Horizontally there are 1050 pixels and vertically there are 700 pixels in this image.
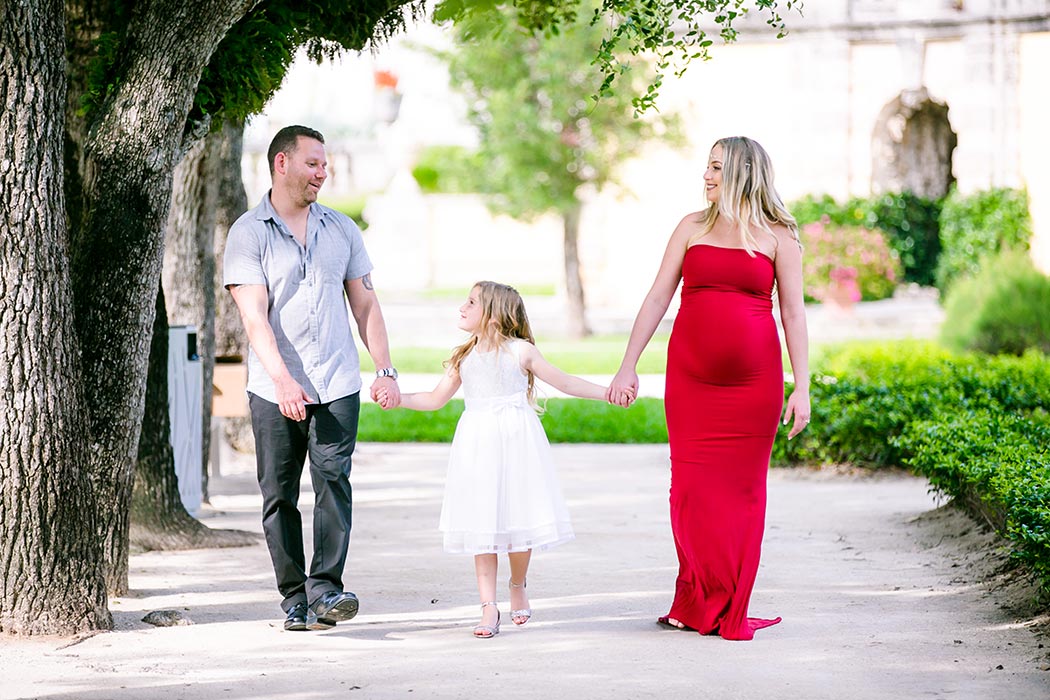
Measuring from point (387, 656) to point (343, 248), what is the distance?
1.70 meters

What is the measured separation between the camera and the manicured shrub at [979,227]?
26.7 m

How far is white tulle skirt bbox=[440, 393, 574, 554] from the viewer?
6066 mm

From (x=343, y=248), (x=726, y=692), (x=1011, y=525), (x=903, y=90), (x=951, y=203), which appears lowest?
(x=726, y=692)

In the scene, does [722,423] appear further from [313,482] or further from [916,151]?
[916,151]

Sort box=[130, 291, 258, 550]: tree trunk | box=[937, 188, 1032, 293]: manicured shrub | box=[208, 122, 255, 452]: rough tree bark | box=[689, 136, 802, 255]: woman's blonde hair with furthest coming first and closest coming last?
box=[937, 188, 1032, 293]: manicured shrub < box=[208, 122, 255, 452]: rough tree bark < box=[130, 291, 258, 550]: tree trunk < box=[689, 136, 802, 255]: woman's blonde hair

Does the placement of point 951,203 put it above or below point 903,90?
below

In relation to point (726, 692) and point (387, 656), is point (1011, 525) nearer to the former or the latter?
point (726, 692)

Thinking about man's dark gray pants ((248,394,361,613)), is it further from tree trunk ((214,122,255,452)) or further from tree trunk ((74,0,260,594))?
tree trunk ((214,122,255,452))

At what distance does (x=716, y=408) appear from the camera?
6.11m

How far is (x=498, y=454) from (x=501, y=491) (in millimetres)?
151

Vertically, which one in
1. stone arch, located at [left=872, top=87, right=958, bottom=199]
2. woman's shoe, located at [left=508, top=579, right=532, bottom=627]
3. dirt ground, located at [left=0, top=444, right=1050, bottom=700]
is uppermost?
stone arch, located at [left=872, top=87, right=958, bottom=199]

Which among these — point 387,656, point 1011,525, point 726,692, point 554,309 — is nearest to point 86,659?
point 387,656

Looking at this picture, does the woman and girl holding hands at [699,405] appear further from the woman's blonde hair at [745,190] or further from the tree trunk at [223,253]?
the tree trunk at [223,253]

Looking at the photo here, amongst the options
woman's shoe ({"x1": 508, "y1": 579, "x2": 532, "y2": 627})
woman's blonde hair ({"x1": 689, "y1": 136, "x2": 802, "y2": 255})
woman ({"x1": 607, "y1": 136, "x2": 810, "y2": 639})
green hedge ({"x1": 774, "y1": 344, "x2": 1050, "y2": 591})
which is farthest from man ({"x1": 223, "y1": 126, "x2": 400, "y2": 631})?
green hedge ({"x1": 774, "y1": 344, "x2": 1050, "y2": 591})
